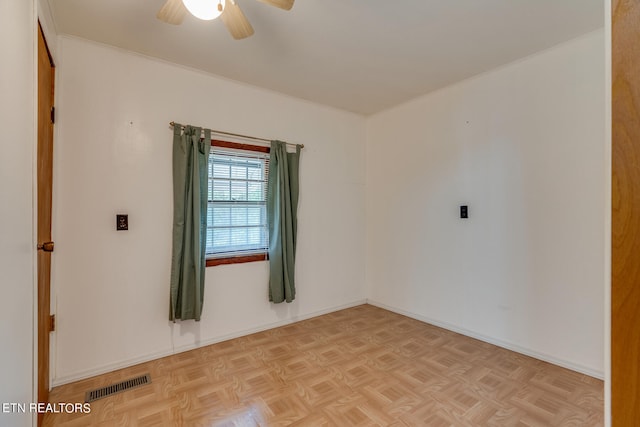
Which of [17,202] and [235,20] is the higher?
[235,20]

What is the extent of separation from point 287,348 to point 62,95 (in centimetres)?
271

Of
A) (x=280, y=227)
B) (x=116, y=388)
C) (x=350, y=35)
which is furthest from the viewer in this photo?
(x=280, y=227)

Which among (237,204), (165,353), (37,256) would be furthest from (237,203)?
(37,256)

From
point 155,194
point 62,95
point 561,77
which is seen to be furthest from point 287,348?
point 561,77

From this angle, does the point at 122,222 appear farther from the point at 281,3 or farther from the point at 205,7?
the point at 281,3

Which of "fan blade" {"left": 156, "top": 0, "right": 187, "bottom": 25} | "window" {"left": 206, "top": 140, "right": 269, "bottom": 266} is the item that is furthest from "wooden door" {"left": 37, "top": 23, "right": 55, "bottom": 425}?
"window" {"left": 206, "top": 140, "right": 269, "bottom": 266}

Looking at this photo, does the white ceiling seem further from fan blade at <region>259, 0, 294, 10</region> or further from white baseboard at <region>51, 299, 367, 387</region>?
white baseboard at <region>51, 299, 367, 387</region>

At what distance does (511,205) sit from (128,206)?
328 centimetres

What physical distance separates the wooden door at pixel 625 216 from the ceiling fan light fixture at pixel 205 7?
5.07 feet

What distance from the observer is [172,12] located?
5.56 ft

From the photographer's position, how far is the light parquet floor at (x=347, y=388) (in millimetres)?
1843

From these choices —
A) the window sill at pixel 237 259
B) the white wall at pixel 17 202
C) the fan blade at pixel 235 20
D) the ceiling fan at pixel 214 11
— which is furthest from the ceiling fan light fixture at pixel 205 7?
the window sill at pixel 237 259

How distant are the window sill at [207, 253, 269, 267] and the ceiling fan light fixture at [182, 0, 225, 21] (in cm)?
202

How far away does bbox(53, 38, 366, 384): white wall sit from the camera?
7.48 feet
